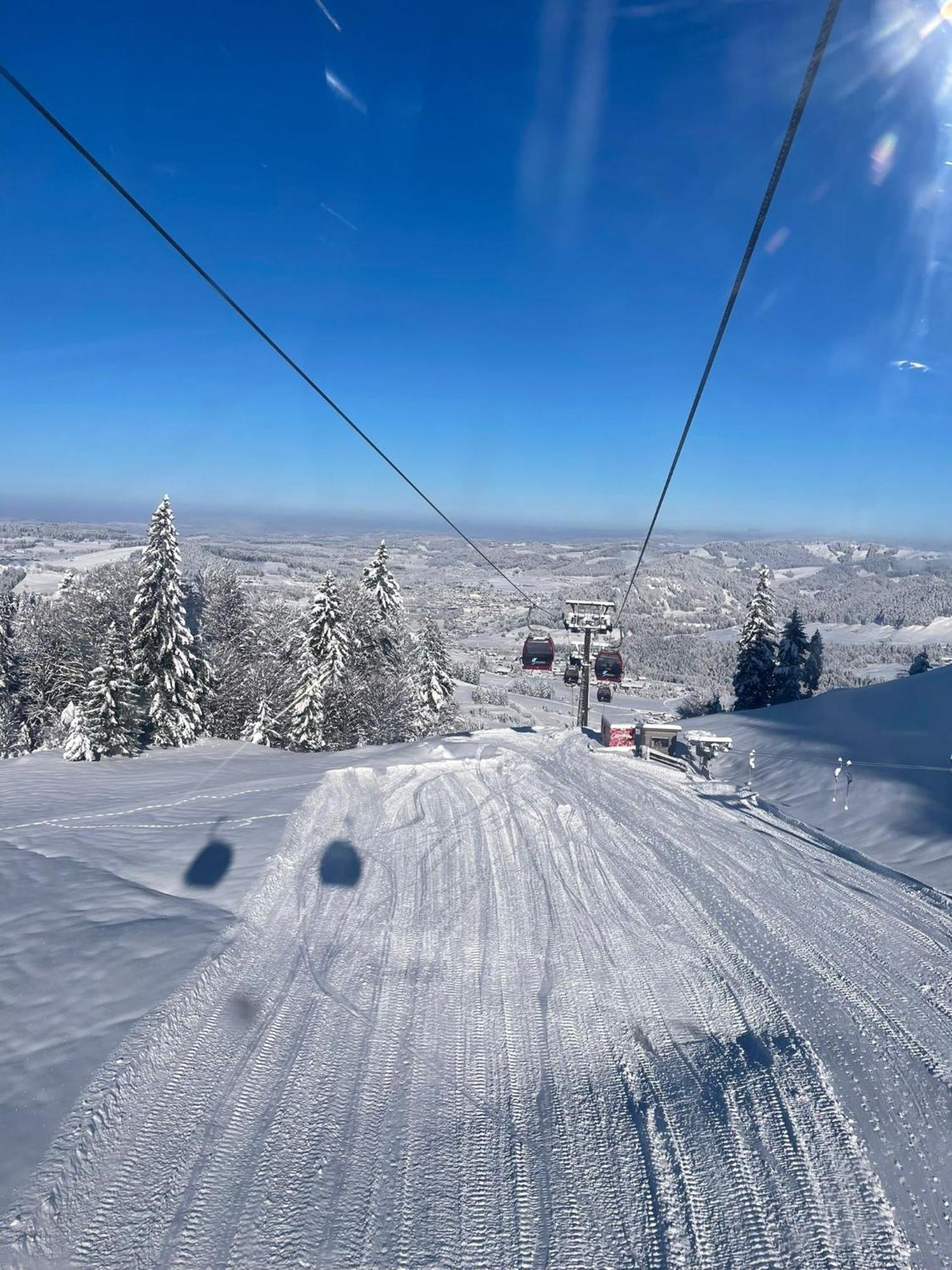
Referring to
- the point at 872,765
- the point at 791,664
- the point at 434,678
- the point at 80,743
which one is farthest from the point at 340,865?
the point at 791,664

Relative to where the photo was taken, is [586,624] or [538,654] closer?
[586,624]

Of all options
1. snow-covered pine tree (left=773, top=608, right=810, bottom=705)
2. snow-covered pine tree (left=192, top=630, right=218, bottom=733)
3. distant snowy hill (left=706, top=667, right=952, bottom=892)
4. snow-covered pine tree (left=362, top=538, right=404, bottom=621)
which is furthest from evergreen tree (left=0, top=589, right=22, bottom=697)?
snow-covered pine tree (left=773, top=608, right=810, bottom=705)

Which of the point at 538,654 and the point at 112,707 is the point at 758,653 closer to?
the point at 538,654

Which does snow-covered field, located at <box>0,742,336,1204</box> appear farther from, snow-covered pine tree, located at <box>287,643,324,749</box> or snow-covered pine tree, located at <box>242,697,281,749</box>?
snow-covered pine tree, located at <box>287,643,324,749</box>

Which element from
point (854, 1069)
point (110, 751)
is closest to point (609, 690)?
point (110, 751)

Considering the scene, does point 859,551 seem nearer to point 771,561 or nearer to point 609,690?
point 771,561

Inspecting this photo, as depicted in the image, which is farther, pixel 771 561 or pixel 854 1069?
pixel 771 561
